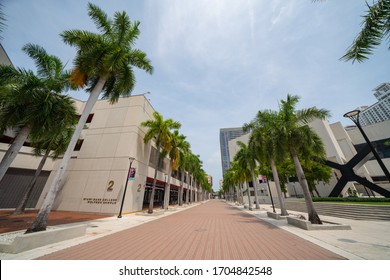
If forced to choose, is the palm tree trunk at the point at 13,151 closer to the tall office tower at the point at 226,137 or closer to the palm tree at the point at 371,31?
the palm tree at the point at 371,31

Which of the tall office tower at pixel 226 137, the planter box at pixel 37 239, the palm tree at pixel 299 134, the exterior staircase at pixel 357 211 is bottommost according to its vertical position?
the planter box at pixel 37 239

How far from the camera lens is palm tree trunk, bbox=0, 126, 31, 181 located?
8934mm

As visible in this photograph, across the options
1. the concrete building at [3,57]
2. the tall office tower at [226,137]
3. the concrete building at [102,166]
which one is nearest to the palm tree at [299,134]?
the concrete building at [102,166]

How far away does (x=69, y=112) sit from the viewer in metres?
10.8

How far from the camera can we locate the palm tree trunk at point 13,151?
893cm

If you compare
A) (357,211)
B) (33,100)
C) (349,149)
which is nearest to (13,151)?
(33,100)

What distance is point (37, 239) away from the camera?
5578 millimetres

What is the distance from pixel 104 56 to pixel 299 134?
15414 mm

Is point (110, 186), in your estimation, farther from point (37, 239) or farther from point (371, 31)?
point (371, 31)

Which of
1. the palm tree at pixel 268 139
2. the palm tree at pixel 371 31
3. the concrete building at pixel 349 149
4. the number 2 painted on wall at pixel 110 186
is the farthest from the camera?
the concrete building at pixel 349 149

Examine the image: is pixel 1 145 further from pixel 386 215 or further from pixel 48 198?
pixel 386 215

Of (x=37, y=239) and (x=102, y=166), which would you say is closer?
(x=37, y=239)

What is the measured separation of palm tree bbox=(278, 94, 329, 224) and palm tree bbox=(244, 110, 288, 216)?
540 mm

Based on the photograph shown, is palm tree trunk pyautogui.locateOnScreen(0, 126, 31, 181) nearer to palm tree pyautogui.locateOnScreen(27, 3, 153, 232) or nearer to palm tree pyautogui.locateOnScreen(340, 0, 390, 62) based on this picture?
palm tree pyautogui.locateOnScreen(27, 3, 153, 232)
